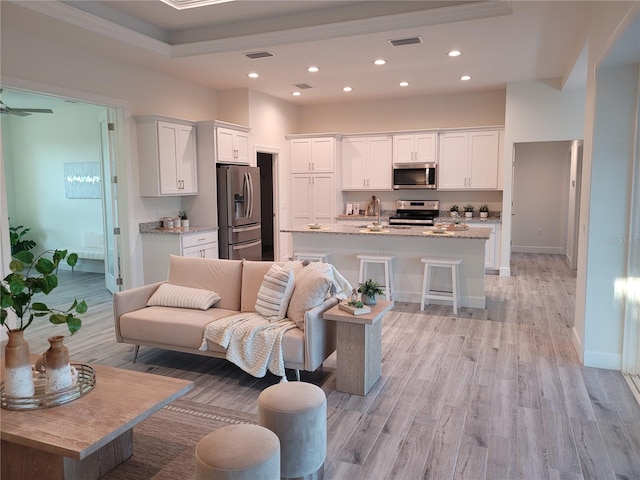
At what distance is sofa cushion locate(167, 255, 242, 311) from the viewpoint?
3.98 metres

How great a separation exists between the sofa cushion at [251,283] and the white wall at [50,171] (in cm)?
519

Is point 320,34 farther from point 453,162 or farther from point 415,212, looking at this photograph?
point 415,212

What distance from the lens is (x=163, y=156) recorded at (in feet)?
19.6

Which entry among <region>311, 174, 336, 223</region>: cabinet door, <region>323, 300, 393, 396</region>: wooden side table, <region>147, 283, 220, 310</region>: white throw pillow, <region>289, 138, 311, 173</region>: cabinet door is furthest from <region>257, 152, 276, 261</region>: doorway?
<region>323, 300, 393, 396</region>: wooden side table

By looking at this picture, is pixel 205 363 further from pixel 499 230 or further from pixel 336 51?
pixel 499 230

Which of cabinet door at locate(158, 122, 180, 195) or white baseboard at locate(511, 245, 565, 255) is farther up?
cabinet door at locate(158, 122, 180, 195)

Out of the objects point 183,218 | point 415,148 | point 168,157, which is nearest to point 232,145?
point 168,157

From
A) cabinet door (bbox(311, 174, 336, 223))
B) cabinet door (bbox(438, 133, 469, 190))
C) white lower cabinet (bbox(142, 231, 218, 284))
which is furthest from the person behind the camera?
cabinet door (bbox(311, 174, 336, 223))

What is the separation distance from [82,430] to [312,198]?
6910 mm

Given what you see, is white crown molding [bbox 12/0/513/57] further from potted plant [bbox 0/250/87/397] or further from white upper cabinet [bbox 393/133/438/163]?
white upper cabinet [bbox 393/133/438/163]

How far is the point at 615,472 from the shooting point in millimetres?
2352

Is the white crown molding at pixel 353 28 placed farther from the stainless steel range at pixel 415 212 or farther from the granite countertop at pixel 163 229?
the stainless steel range at pixel 415 212

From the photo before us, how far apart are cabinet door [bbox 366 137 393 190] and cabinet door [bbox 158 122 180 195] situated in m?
3.61

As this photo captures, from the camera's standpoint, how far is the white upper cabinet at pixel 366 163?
27.2ft
